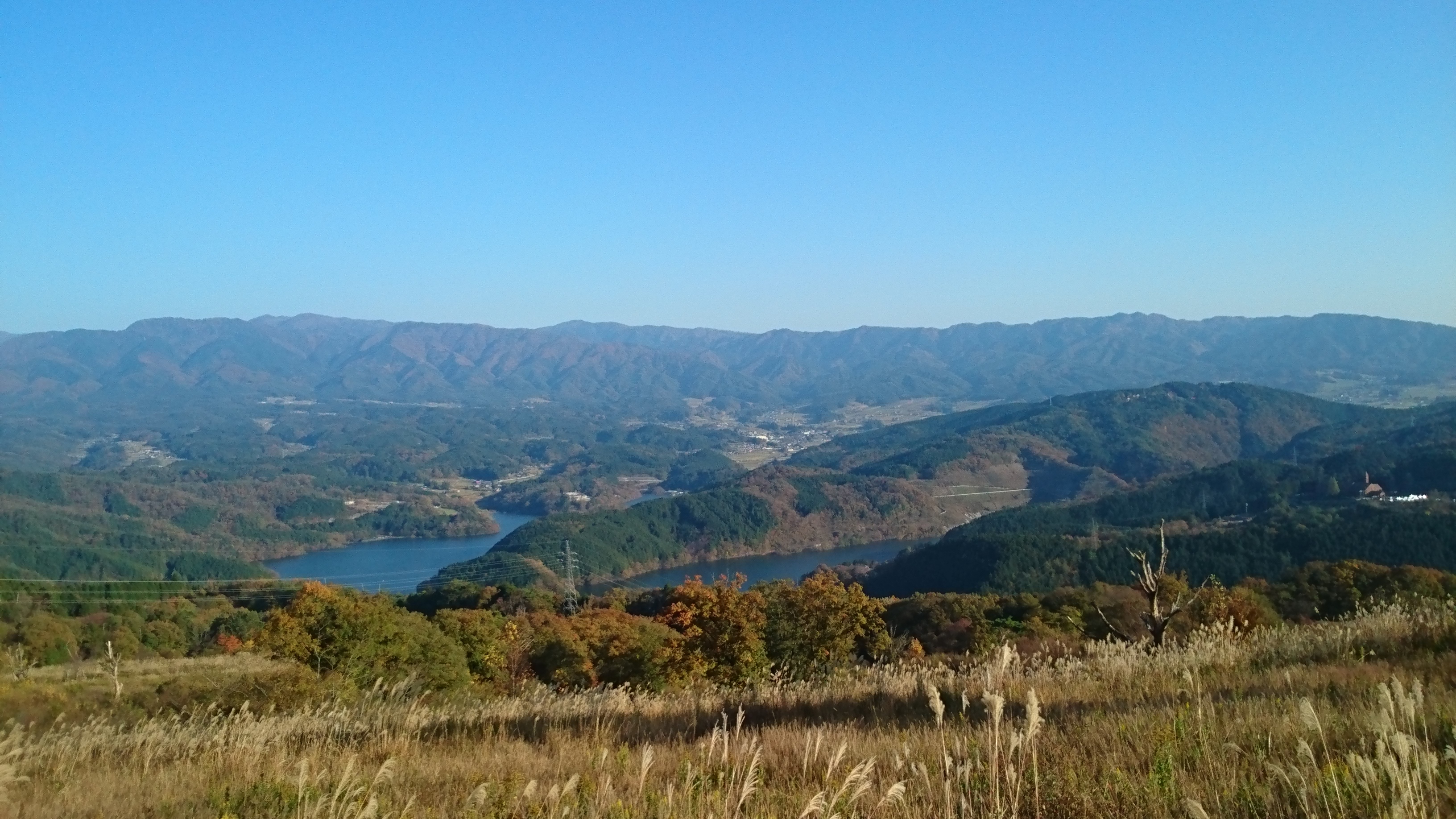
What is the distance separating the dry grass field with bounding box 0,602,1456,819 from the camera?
7.93 ft

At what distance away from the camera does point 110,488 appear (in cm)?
11306

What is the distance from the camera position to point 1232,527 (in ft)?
196

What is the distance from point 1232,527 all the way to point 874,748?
65.0 metres

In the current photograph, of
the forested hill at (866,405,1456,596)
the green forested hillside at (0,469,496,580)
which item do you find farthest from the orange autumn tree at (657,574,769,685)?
the green forested hillside at (0,469,496,580)

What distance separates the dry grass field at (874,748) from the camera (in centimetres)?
Result: 242

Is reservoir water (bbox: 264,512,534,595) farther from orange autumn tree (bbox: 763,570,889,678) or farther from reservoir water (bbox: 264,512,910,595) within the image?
orange autumn tree (bbox: 763,570,889,678)

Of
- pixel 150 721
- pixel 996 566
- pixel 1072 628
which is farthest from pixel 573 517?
pixel 150 721

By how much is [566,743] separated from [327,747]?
3.47ft

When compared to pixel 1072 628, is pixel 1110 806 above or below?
above

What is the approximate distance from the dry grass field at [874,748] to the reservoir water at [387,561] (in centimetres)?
7353

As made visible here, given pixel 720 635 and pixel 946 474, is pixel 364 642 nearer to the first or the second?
pixel 720 635

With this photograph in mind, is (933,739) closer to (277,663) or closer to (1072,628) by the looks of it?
(277,663)

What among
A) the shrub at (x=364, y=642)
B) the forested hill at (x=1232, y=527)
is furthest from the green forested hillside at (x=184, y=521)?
the forested hill at (x=1232, y=527)

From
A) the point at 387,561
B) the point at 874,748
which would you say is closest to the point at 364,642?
the point at 874,748
